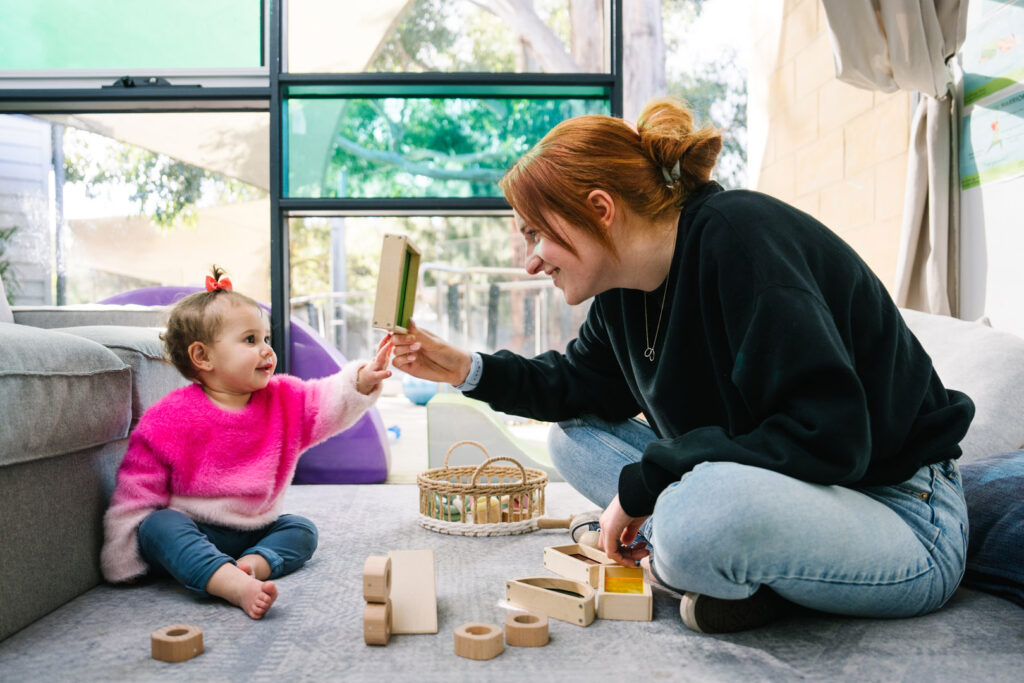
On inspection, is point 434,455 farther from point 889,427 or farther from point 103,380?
point 889,427

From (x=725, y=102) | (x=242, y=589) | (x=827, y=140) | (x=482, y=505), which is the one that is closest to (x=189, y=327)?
(x=242, y=589)

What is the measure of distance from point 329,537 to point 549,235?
80 centimetres

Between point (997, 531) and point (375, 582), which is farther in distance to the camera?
point (997, 531)

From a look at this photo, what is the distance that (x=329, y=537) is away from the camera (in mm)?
1594

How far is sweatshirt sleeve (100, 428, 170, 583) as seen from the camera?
129 cm

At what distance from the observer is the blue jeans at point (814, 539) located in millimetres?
910

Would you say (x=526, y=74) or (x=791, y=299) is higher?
(x=526, y=74)

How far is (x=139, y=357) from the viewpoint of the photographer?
1.54 m

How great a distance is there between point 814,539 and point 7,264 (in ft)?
7.61

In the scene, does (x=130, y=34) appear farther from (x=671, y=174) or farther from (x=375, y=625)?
(x=375, y=625)

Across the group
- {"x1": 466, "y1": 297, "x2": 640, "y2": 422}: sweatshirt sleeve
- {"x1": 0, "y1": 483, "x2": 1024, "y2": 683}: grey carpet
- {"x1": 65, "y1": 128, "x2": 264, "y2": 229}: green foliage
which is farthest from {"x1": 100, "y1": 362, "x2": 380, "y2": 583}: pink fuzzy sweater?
{"x1": 65, "y1": 128, "x2": 264, "y2": 229}: green foliage

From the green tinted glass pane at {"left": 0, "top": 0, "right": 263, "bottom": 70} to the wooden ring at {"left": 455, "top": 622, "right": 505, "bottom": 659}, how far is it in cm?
191

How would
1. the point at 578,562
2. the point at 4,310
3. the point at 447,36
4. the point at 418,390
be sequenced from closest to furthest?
the point at 578,562
the point at 4,310
the point at 447,36
the point at 418,390

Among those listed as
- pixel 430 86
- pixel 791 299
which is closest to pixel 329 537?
pixel 791 299
